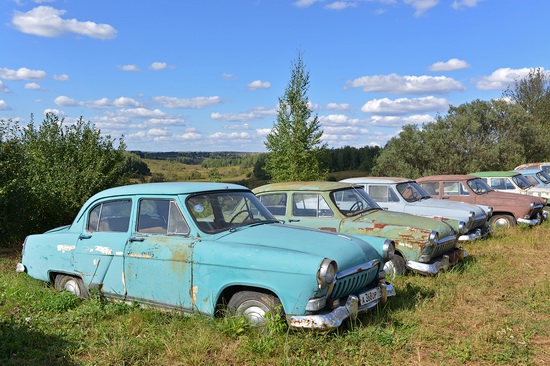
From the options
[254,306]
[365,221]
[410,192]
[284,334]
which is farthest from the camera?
[410,192]

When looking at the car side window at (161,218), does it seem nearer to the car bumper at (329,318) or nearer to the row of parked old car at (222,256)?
the row of parked old car at (222,256)

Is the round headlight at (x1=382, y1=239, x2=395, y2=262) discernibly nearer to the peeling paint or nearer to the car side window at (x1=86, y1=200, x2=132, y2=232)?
the car side window at (x1=86, y1=200, x2=132, y2=232)

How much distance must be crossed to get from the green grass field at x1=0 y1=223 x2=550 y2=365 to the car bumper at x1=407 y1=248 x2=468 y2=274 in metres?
0.46

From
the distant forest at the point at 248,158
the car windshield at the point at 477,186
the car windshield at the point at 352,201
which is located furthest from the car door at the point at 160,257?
the distant forest at the point at 248,158

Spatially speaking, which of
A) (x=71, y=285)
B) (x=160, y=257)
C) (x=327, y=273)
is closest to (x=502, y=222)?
(x=327, y=273)

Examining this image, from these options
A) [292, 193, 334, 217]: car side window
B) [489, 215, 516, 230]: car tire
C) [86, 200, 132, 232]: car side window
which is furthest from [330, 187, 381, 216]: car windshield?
[489, 215, 516, 230]: car tire

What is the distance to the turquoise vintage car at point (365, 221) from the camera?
7.20m

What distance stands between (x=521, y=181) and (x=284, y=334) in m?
13.5

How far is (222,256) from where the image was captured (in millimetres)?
4719

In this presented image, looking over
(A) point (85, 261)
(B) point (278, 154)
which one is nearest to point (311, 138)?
(B) point (278, 154)

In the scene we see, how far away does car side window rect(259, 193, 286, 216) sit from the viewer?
27.1 ft

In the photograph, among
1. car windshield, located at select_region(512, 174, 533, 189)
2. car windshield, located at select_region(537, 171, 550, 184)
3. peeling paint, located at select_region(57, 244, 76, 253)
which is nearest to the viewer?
peeling paint, located at select_region(57, 244, 76, 253)

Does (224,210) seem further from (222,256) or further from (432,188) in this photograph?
(432,188)

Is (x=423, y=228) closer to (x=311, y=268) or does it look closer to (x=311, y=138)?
(x=311, y=268)
